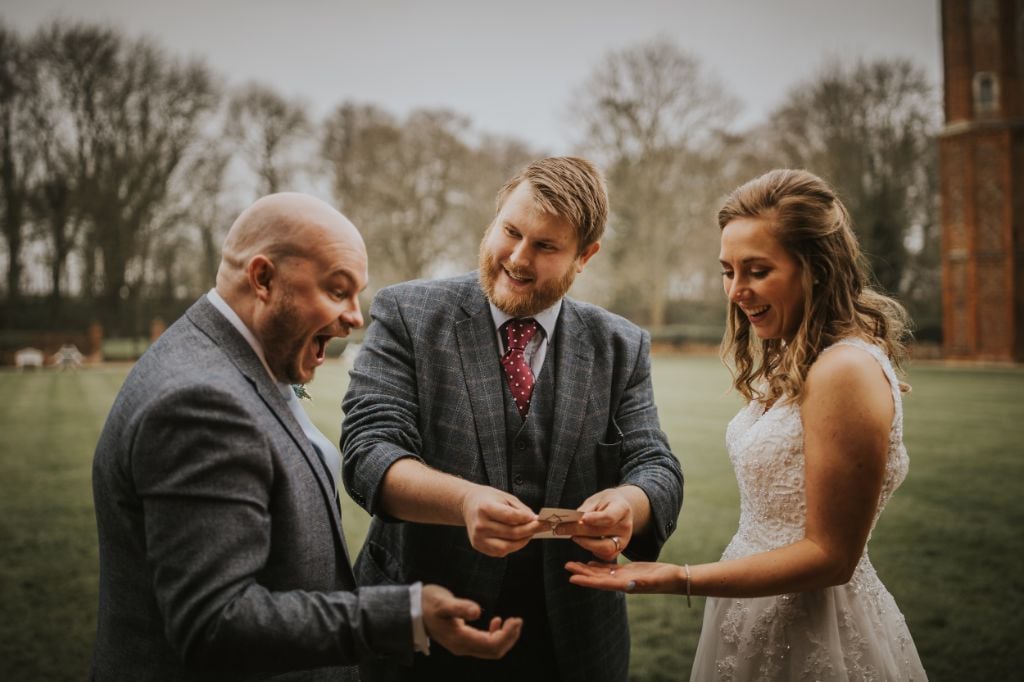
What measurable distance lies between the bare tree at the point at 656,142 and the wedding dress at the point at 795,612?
103 ft

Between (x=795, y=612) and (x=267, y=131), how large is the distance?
3478 centimetres

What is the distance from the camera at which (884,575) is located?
6238 mm

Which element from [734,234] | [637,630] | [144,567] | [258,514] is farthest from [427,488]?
[637,630]

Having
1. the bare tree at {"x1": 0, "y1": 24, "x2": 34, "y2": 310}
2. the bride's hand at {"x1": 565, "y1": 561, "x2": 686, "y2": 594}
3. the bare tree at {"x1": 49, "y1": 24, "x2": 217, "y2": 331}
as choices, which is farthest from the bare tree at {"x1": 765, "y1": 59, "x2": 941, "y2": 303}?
the bride's hand at {"x1": 565, "y1": 561, "x2": 686, "y2": 594}

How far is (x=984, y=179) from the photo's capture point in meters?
28.5

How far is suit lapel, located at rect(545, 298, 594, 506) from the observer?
238cm

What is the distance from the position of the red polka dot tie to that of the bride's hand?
2.02ft

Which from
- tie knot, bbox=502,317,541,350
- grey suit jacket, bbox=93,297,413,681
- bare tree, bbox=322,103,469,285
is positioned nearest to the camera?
grey suit jacket, bbox=93,297,413,681

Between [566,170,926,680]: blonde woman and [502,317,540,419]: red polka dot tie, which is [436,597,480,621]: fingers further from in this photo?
[502,317,540,419]: red polka dot tie

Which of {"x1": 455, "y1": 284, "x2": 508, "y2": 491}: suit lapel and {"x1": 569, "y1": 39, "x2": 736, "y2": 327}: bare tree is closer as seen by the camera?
{"x1": 455, "y1": 284, "x2": 508, "y2": 491}: suit lapel

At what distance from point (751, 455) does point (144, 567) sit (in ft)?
6.58

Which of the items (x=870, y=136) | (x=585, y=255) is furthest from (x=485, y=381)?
(x=870, y=136)

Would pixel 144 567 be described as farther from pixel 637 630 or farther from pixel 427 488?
pixel 637 630

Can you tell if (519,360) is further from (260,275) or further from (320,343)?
(260,275)
